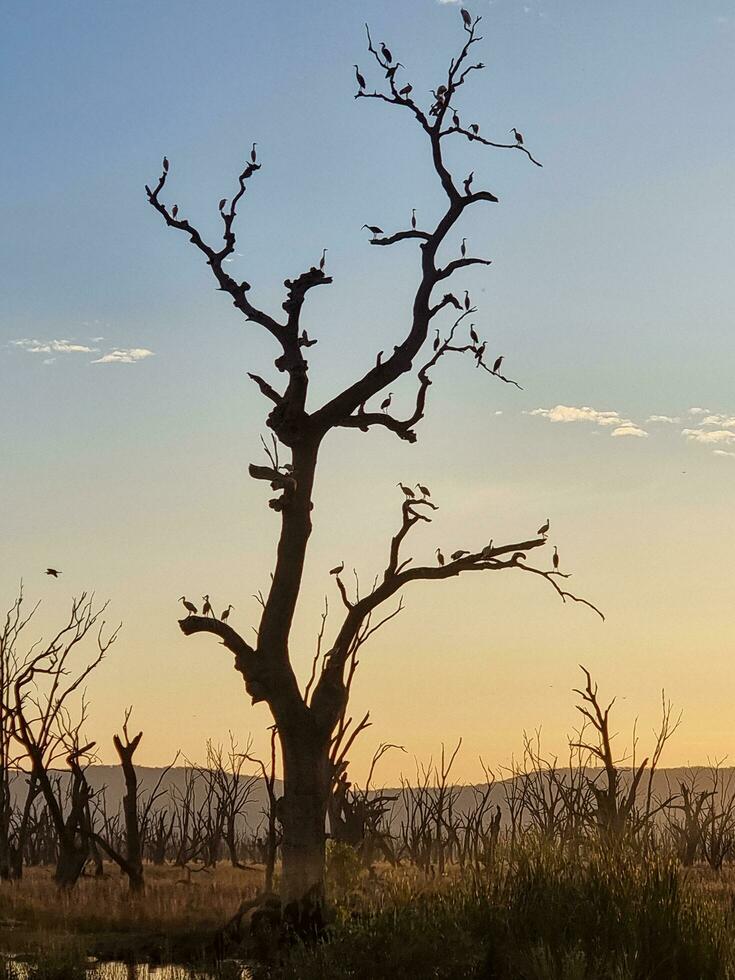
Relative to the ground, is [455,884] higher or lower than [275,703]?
lower

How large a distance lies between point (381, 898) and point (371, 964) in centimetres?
351

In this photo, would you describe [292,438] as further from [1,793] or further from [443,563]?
[1,793]

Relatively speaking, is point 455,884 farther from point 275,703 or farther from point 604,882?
point 275,703

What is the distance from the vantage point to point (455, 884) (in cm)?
1298

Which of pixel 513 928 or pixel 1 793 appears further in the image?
pixel 1 793

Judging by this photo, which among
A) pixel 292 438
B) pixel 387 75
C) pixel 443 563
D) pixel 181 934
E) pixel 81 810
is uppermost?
pixel 387 75

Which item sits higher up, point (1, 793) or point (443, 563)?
point (443, 563)

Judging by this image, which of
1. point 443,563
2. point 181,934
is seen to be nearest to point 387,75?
point 443,563

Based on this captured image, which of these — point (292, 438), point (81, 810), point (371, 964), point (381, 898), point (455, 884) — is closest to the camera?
point (371, 964)

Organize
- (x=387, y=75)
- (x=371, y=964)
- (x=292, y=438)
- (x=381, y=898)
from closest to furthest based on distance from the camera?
(x=371, y=964), (x=381, y=898), (x=292, y=438), (x=387, y=75)

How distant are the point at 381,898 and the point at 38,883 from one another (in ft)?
33.3

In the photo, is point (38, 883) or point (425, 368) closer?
point (425, 368)

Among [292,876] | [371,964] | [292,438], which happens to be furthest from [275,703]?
[371,964]

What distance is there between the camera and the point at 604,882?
12008 mm
